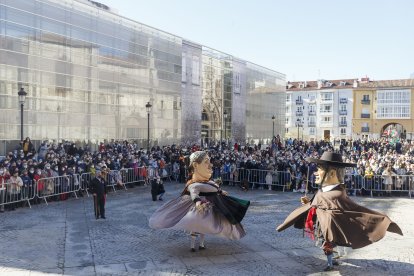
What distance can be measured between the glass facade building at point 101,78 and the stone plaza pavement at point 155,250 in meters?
16.3

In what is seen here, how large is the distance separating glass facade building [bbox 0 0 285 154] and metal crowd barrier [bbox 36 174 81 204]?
1185 centimetres

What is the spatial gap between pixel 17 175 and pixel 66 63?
1740cm

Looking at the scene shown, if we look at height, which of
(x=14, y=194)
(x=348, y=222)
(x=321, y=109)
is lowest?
(x=14, y=194)

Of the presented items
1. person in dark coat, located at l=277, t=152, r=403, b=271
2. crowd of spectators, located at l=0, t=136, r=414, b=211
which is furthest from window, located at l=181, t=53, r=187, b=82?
person in dark coat, located at l=277, t=152, r=403, b=271

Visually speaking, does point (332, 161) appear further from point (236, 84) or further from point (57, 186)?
point (236, 84)

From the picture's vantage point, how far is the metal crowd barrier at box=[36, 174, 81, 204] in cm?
1479

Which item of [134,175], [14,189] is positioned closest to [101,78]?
[134,175]

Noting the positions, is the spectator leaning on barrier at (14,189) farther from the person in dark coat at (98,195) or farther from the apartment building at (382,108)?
the apartment building at (382,108)

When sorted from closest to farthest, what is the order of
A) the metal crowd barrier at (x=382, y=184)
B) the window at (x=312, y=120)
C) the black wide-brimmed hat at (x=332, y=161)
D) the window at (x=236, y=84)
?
the black wide-brimmed hat at (x=332, y=161) → the metal crowd barrier at (x=382, y=184) → the window at (x=236, y=84) → the window at (x=312, y=120)

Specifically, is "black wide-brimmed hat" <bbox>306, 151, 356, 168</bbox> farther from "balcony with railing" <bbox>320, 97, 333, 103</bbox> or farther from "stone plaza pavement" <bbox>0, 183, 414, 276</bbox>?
"balcony with railing" <bbox>320, 97, 333, 103</bbox>

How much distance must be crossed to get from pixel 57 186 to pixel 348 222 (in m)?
11.1

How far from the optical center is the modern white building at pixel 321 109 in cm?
7875

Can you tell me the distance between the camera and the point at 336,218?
23.8 ft

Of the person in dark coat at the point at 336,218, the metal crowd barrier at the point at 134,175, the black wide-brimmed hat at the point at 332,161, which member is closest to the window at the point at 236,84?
the metal crowd barrier at the point at 134,175
